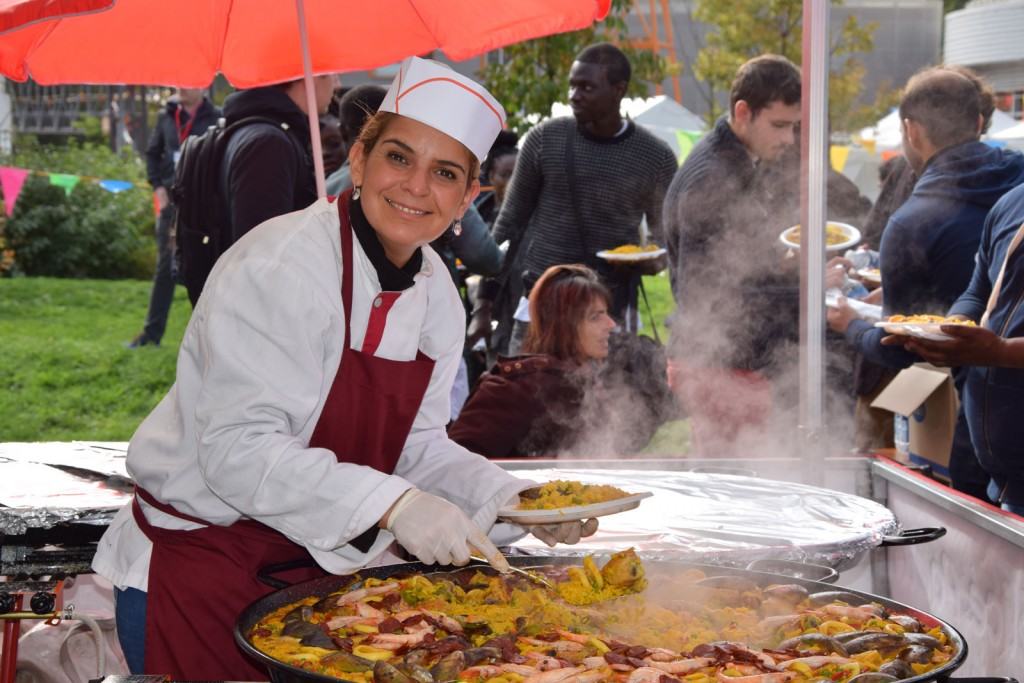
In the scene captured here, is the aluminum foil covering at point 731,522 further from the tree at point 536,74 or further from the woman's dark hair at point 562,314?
the tree at point 536,74

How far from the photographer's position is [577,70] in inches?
202

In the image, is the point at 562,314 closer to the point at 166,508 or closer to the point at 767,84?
the point at 767,84

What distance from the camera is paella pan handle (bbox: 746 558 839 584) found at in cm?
233

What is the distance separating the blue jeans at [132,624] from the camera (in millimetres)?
2121

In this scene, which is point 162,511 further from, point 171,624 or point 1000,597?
point 1000,597

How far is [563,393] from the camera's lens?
4.02m

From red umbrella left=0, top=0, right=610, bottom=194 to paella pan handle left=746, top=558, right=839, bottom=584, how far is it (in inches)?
56.2

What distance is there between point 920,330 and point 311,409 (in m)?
1.87

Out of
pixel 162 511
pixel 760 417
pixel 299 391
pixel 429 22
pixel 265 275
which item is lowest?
pixel 760 417

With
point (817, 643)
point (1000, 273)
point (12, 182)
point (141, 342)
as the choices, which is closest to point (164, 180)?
point (141, 342)

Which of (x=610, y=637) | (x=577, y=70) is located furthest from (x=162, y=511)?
(x=577, y=70)

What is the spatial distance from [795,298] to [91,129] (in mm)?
15488

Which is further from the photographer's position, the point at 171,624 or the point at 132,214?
the point at 132,214

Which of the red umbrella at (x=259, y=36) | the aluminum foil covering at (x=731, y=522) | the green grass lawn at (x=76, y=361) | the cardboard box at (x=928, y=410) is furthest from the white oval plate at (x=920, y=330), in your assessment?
the green grass lawn at (x=76, y=361)
